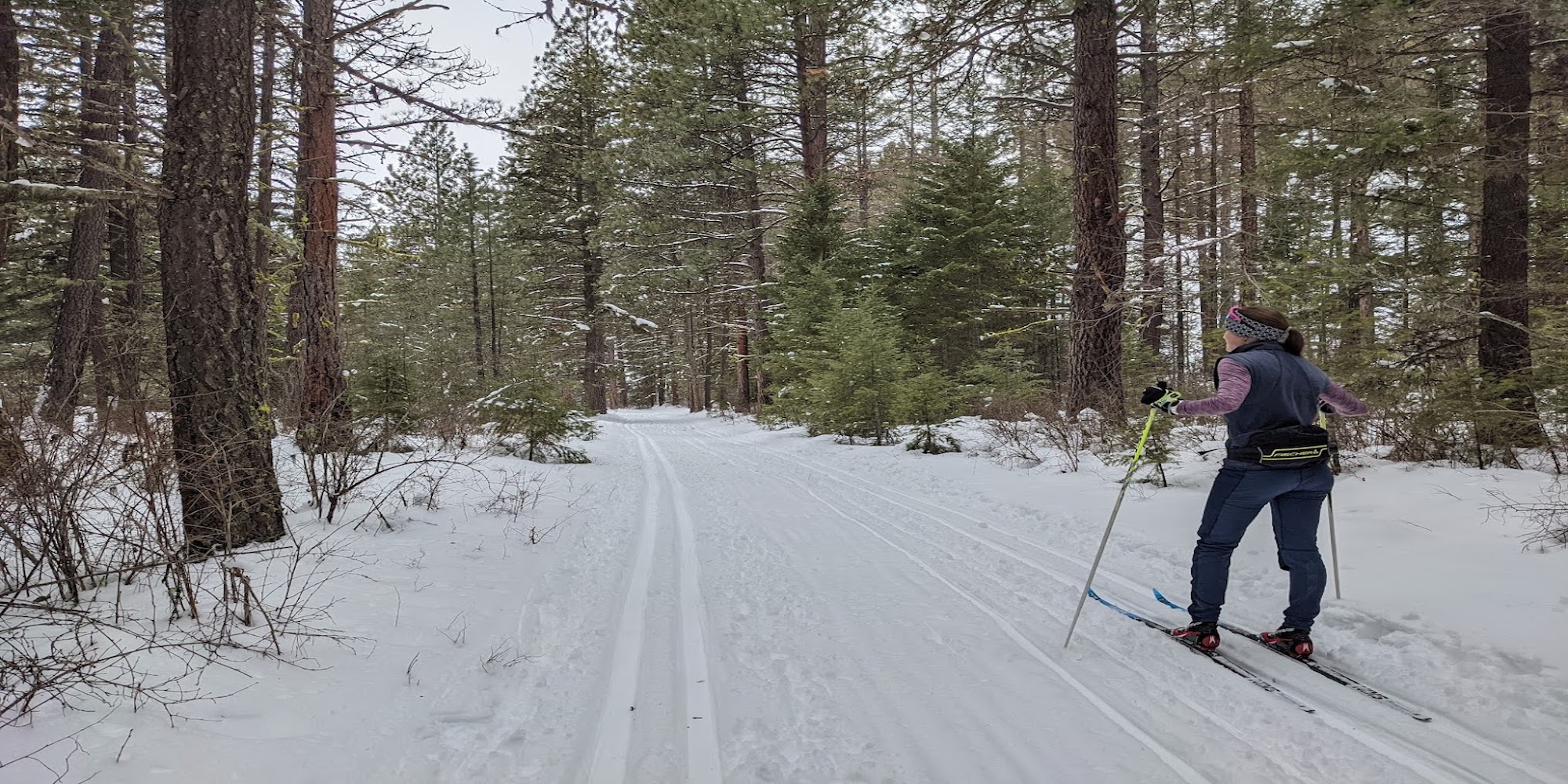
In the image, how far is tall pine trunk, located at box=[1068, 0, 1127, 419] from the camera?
29.2 ft

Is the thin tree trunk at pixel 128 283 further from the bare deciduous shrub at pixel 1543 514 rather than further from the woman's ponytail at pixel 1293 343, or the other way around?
the bare deciduous shrub at pixel 1543 514

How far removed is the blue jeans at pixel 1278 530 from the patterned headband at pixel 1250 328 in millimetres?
752

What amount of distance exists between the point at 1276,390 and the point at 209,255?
6526mm

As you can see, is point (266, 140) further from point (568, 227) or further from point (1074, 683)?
point (568, 227)

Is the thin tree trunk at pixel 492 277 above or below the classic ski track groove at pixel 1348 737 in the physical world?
above

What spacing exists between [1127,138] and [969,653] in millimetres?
19087

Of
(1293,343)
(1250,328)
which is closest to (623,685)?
(1250,328)

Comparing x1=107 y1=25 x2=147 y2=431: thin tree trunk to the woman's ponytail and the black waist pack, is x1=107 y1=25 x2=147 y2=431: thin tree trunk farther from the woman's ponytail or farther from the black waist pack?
the woman's ponytail

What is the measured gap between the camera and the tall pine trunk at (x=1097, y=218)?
890cm

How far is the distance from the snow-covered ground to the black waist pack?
41.3 inches

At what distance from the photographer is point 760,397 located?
22109 millimetres

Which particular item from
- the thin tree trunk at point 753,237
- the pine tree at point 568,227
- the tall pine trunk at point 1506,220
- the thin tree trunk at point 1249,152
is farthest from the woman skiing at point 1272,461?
the pine tree at point 568,227

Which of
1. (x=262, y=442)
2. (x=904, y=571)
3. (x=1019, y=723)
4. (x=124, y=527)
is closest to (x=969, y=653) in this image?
(x=1019, y=723)

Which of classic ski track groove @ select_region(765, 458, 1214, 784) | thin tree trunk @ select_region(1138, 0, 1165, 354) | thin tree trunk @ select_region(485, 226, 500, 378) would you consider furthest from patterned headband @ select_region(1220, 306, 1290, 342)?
thin tree trunk @ select_region(485, 226, 500, 378)
